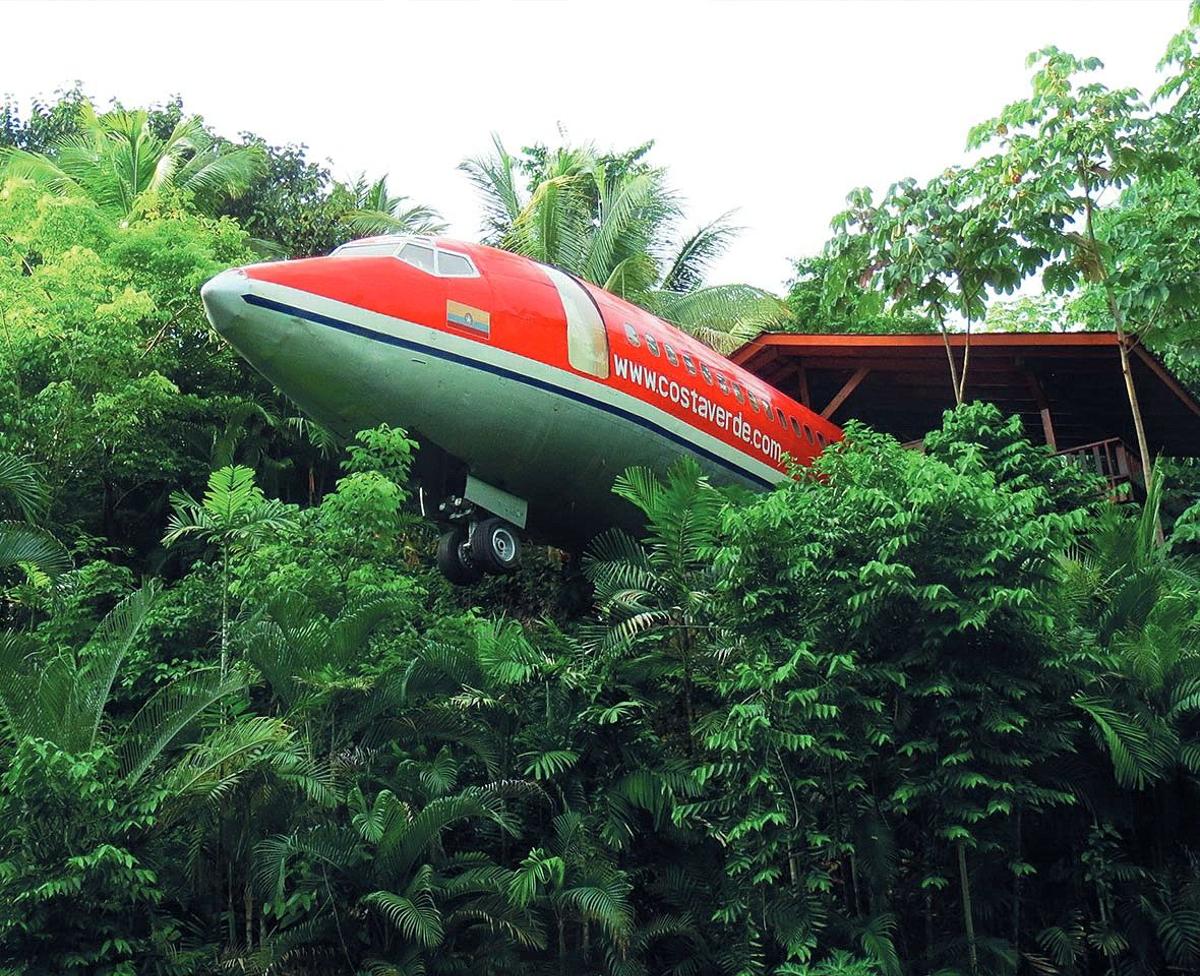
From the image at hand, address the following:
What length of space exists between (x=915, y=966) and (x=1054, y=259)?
10.4 metres

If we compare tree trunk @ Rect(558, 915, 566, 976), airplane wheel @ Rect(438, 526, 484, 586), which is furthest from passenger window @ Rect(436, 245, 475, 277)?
tree trunk @ Rect(558, 915, 566, 976)

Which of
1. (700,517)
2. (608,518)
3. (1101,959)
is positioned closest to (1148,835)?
(1101,959)

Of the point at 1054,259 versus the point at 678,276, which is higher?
the point at 678,276

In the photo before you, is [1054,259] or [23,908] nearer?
[23,908]

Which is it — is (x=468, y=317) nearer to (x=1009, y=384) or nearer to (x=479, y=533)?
(x=479, y=533)

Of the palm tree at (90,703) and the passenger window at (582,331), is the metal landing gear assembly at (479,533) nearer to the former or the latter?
the passenger window at (582,331)

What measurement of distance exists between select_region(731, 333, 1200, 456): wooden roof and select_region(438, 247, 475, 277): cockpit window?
7.34 meters

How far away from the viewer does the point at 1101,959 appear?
12094mm

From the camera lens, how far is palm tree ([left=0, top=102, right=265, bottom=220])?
24141 millimetres

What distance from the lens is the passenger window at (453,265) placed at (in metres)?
15.4

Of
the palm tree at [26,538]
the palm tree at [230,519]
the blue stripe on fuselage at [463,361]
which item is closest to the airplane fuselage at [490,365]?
the blue stripe on fuselage at [463,361]


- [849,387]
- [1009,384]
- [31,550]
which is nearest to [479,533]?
[31,550]

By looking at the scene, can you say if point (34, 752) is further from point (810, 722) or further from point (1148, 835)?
point (1148, 835)

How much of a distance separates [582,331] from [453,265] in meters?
1.77
